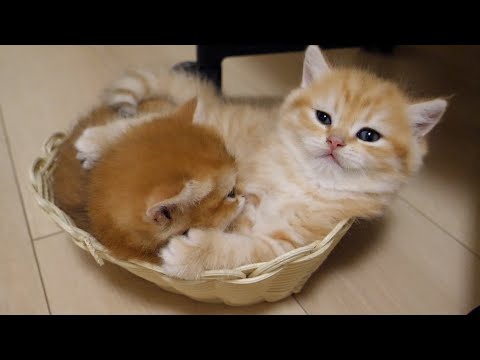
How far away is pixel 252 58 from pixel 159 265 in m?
1.49

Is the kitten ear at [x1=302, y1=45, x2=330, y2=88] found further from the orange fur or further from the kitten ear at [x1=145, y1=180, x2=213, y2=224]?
the kitten ear at [x1=145, y1=180, x2=213, y2=224]

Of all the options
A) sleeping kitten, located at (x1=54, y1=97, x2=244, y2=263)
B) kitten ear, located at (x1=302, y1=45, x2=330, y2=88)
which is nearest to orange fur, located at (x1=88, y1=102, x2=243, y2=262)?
sleeping kitten, located at (x1=54, y1=97, x2=244, y2=263)

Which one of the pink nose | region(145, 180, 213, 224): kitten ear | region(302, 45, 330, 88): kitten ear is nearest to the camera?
region(145, 180, 213, 224): kitten ear

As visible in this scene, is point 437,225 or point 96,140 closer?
point 96,140

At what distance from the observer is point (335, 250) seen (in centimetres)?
115

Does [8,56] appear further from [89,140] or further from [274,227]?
[274,227]

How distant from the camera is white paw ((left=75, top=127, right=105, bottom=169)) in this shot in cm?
90

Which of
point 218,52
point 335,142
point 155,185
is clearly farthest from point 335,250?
point 218,52

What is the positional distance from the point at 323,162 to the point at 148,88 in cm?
63

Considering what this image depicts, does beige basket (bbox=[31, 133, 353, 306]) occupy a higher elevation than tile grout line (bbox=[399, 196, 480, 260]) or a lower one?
higher

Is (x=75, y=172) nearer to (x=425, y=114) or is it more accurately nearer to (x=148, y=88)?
(x=148, y=88)

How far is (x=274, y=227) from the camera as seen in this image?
88 cm

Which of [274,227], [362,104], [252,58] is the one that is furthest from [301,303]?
[252,58]

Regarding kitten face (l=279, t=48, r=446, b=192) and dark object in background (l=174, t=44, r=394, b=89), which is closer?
kitten face (l=279, t=48, r=446, b=192)
